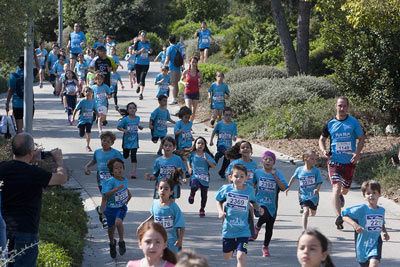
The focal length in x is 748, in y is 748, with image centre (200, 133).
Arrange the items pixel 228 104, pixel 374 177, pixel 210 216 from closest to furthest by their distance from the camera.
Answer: pixel 210 216, pixel 374 177, pixel 228 104

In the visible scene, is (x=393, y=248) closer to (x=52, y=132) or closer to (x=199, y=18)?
(x=52, y=132)

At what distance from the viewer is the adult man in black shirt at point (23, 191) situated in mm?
6770

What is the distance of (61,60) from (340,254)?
1672 centimetres

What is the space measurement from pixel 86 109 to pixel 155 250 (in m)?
11.4

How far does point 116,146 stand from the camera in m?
17.3

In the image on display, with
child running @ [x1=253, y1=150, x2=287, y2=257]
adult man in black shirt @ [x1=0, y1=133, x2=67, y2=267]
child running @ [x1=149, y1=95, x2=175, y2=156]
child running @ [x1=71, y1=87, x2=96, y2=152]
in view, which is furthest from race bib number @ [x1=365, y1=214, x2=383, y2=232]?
child running @ [x1=71, y1=87, x2=96, y2=152]

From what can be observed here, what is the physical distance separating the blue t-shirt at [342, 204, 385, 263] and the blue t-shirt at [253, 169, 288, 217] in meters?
1.70

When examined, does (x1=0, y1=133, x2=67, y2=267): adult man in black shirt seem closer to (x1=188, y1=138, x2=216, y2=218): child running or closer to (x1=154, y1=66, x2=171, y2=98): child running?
(x1=188, y1=138, x2=216, y2=218): child running

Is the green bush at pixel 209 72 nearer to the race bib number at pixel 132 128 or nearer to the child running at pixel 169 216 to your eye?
the race bib number at pixel 132 128

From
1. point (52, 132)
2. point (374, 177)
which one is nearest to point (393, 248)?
point (374, 177)

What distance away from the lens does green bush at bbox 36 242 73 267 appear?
25.2ft

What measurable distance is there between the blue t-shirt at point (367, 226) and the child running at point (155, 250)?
11.3 ft

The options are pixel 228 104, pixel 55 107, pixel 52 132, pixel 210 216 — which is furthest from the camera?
pixel 55 107

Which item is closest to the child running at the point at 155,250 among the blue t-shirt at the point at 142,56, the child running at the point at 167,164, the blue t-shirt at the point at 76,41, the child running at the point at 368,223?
the child running at the point at 368,223
